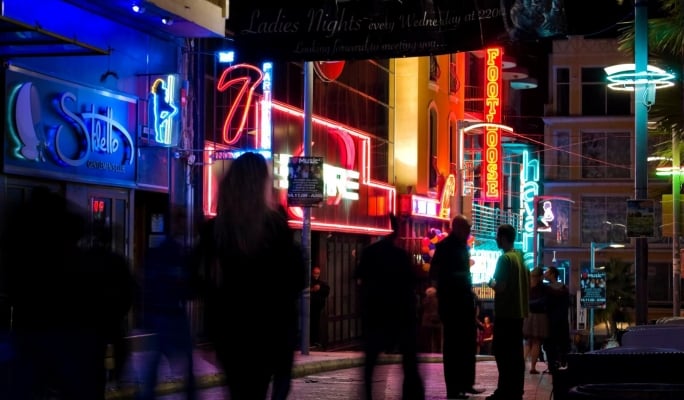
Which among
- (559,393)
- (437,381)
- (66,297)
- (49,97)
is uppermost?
(49,97)

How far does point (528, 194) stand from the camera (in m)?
58.2

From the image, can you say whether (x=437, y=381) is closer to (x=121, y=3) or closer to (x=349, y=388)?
(x=349, y=388)

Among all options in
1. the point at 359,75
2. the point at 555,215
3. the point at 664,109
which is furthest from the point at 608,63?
the point at 664,109

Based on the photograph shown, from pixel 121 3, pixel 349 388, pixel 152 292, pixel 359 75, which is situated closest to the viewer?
pixel 152 292

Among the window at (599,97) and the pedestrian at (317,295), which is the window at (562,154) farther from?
the pedestrian at (317,295)

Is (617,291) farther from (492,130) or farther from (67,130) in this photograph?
(67,130)

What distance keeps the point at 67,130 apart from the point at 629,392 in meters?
11.4

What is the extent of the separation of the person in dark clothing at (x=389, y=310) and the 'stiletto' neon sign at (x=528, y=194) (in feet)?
157

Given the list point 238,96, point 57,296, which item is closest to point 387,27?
point 238,96

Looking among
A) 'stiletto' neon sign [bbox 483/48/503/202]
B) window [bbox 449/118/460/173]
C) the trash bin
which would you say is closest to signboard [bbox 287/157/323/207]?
the trash bin

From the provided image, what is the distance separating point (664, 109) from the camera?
1725 centimetres

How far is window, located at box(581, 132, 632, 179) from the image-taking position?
57.6 metres

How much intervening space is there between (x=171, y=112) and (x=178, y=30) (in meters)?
1.30

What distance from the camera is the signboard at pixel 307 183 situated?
18.7 meters
